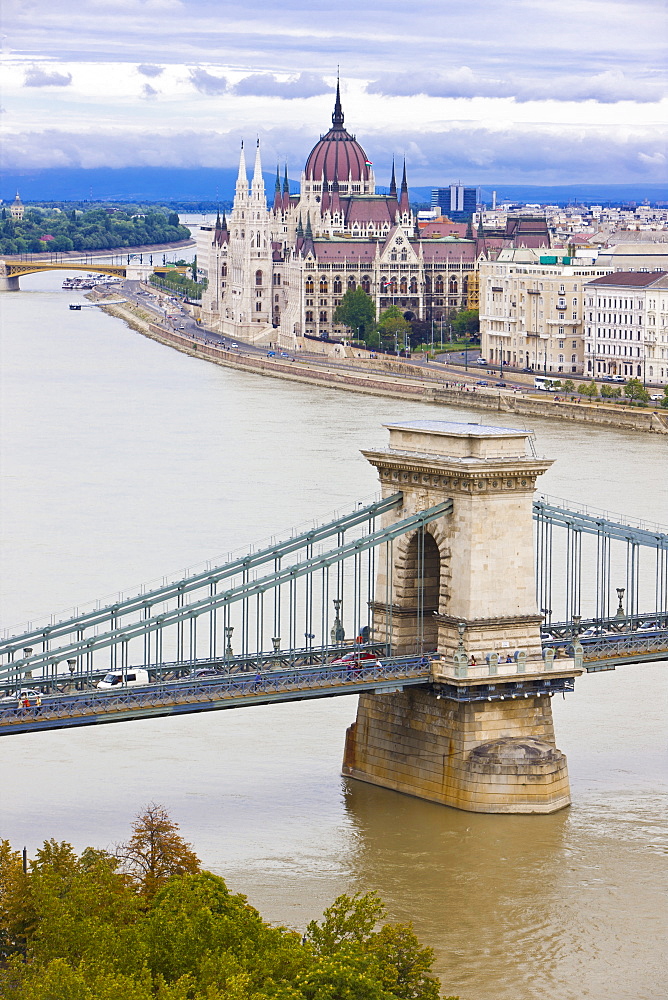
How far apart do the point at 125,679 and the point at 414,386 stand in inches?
2433

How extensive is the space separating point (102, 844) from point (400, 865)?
2.88 meters

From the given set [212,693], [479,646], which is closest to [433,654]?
[479,646]

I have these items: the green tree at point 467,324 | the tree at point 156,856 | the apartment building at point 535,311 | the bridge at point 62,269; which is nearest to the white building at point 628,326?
the apartment building at point 535,311

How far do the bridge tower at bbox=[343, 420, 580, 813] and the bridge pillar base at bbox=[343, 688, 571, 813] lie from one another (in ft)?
0.03

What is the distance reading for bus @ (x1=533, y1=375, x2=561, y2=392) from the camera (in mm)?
81556

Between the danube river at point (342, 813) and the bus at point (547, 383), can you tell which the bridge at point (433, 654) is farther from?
the bus at point (547, 383)

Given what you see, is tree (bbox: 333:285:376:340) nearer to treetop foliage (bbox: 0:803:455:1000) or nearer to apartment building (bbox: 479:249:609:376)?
apartment building (bbox: 479:249:609:376)

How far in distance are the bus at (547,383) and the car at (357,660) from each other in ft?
189

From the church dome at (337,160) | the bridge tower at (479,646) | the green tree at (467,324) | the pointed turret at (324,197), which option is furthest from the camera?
the church dome at (337,160)

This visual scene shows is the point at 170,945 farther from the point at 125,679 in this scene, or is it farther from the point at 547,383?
the point at 547,383

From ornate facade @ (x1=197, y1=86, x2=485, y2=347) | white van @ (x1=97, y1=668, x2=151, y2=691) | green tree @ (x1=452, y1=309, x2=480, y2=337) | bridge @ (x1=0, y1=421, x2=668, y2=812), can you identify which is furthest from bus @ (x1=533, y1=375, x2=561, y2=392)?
white van @ (x1=97, y1=668, x2=151, y2=691)

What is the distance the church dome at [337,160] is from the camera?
440 feet

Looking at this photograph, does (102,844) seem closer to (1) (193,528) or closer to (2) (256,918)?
(2) (256,918)

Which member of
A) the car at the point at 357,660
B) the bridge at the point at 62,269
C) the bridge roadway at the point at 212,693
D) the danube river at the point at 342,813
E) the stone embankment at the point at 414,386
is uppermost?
the bridge at the point at 62,269
